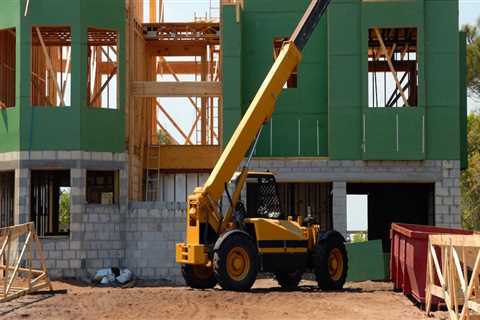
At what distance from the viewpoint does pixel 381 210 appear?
36375mm

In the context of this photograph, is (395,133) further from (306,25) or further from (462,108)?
(306,25)

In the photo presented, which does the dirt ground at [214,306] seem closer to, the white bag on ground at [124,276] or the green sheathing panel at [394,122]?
the white bag on ground at [124,276]

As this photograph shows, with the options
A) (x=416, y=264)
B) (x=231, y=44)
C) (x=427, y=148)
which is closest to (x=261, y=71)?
(x=231, y=44)

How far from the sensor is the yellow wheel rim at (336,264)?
2082 centimetres

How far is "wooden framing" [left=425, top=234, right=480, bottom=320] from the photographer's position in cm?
1266

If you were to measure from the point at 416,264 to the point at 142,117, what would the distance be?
16.5 meters

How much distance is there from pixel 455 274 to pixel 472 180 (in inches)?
1404

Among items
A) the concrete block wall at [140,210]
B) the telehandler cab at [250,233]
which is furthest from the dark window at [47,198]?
the telehandler cab at [250,233]

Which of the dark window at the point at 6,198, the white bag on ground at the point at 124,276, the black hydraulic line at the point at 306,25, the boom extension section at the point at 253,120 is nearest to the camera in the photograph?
the boom extension section at the point at 253,120

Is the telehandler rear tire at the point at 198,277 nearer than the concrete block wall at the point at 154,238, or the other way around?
the telehandler rear tire at the point at 198,277

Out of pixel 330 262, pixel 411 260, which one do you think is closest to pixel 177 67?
pixel 330 262

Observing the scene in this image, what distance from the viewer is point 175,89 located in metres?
29.9

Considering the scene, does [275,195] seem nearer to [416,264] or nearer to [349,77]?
[416,264]

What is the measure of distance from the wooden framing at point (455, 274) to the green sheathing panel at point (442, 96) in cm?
1356
